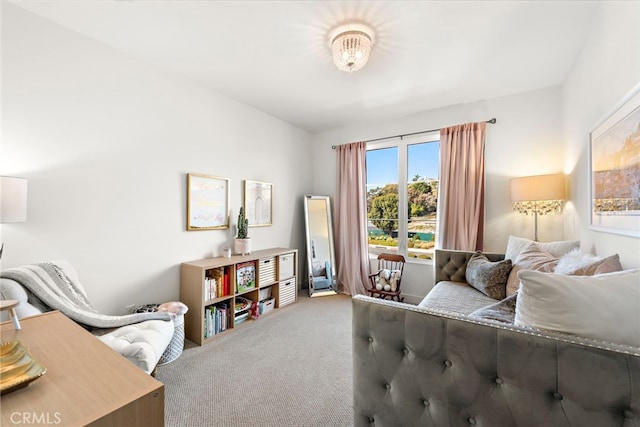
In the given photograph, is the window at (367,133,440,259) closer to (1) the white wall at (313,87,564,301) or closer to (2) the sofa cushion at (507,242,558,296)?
(1) the white wall at (313,87,564,301)

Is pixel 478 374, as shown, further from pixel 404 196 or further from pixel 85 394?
pixel 404 196

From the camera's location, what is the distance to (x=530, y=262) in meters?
1.97

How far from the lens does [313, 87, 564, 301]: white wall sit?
2.73 m

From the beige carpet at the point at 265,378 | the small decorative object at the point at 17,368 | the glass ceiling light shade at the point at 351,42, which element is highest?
the glass ceiling light shade at the point at 351,42

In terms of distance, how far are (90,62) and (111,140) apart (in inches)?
23.7

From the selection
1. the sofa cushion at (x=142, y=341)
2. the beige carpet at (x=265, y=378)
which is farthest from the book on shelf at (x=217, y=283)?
the sofa cushion at (x=142, y=341)

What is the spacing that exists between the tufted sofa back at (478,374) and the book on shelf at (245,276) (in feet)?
6.34

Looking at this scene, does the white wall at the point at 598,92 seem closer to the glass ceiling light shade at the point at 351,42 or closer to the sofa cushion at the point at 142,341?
the glass ceiling light shade at the point at 351,42

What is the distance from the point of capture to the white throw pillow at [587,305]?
811mm

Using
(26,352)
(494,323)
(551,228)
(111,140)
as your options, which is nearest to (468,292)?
A: (551,228)

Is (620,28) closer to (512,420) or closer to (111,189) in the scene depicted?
(512,420)

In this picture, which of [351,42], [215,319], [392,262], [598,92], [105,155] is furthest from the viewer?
[392,262]

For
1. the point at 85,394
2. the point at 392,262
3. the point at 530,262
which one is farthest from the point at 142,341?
the point at 392,262

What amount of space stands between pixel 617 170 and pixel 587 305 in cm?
113
